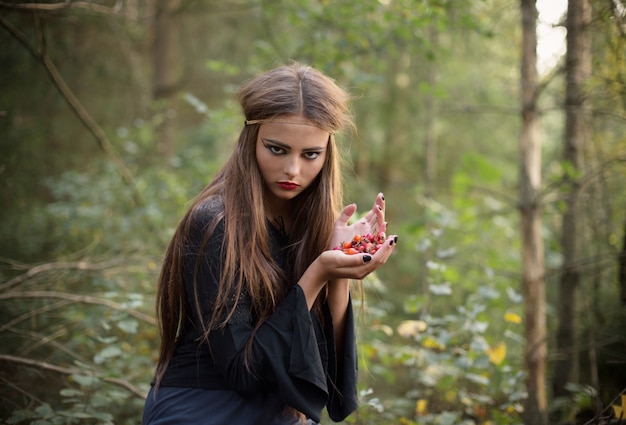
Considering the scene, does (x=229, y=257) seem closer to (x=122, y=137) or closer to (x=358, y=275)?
(x=358, y=275)

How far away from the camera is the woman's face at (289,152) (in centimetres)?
203

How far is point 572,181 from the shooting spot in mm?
4160

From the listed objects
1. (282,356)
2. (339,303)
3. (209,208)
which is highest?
(209,208)

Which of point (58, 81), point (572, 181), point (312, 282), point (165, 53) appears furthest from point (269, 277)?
point (165, 53)

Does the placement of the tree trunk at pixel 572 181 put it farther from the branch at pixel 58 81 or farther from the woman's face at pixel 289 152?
the branch at pixel 58 81

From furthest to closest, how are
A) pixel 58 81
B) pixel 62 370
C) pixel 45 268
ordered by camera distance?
pixel 58 81, pixel 45 268, pixel 62 370

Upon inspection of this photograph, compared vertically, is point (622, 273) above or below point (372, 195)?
below

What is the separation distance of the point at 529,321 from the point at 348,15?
2807 millimetres

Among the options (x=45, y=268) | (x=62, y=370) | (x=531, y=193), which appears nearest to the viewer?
(x=62, y=370)

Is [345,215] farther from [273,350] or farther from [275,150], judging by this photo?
[273,350]

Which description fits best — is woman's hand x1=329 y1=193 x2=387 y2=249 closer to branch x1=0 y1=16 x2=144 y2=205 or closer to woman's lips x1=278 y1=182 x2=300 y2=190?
woman's lips x1=278 y1=182 x2=300 y2=190

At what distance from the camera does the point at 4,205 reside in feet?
18.9

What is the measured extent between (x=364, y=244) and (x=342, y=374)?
57 centimetres

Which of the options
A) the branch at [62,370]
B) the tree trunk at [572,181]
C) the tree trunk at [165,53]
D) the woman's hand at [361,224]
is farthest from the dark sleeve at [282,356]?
the tree trunk at [165,53]
